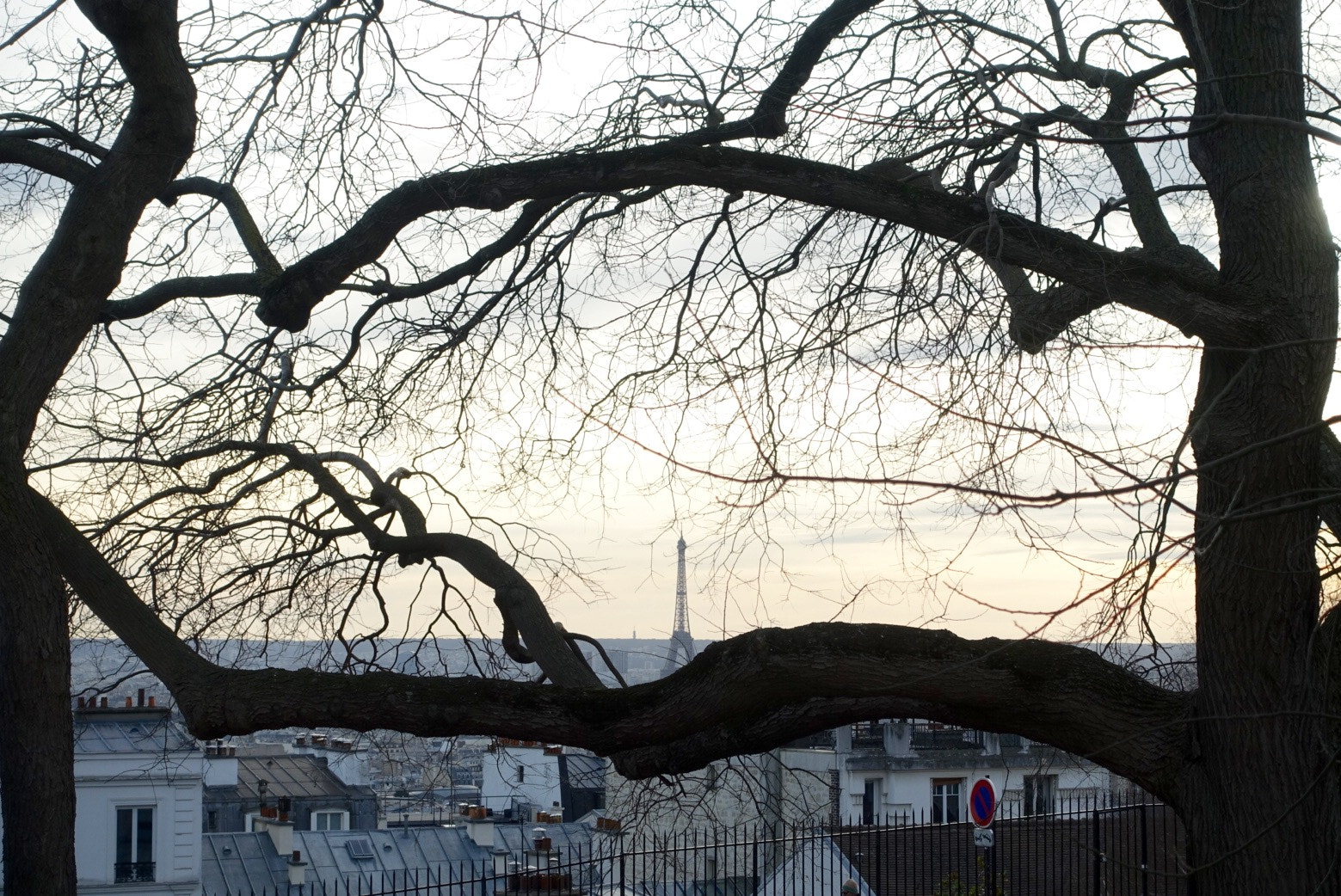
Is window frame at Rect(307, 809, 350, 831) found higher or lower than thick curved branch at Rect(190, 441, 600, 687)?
lower

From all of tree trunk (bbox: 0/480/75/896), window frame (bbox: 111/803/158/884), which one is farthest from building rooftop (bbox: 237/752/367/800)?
tree trunk (bbox: 0/480/75/896)

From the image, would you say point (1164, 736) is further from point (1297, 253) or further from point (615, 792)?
point (615, 792)

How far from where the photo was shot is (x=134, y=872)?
18562mm

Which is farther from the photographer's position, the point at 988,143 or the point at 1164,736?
the point at 988,143

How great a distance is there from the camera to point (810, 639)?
3873mm

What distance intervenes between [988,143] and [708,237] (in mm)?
1845

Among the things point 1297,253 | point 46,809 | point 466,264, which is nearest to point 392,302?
point 466,264

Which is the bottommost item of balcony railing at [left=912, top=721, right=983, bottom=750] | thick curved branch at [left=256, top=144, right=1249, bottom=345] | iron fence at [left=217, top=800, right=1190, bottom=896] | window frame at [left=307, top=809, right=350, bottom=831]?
window frame at [left=307, top=809, right=350, bottom=831]

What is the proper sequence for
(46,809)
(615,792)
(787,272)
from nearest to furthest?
1. (46,809)
2. (787,272)
3. (615,792)

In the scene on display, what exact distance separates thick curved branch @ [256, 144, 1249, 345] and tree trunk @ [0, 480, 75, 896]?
4.75 feet

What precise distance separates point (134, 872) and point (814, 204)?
17675 mm

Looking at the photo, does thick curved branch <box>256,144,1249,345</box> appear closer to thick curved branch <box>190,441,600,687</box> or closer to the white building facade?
thick curved branch <box>190,441,600,687</box>

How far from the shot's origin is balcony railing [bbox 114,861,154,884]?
18.5 m

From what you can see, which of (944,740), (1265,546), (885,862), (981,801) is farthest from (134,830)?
(1265,546)
